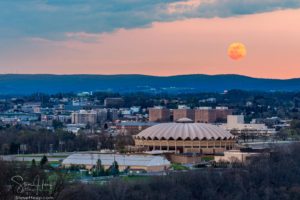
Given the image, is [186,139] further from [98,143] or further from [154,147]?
[98,143]

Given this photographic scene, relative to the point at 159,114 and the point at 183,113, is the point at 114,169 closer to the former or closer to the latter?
the point at 183,113

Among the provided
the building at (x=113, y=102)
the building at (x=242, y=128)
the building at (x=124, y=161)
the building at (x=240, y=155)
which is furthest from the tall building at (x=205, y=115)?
the building at (x=124, y=161)

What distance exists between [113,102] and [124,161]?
117939 millimetres

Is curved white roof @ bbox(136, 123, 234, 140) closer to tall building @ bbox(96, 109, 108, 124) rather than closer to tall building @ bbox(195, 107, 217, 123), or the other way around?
tall building @ bbox(195, 107, 217, 123)

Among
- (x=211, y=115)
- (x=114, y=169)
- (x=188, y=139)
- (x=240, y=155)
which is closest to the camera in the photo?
(x=114, y=169)

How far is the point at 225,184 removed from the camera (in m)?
46.1

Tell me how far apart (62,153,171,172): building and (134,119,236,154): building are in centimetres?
815

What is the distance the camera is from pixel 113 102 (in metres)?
176

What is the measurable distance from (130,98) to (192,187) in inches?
5439
